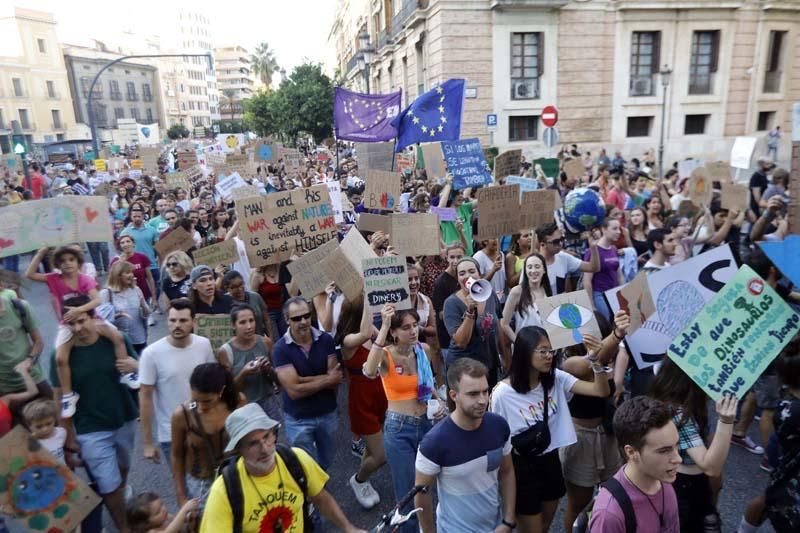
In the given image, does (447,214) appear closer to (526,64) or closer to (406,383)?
(406,383)

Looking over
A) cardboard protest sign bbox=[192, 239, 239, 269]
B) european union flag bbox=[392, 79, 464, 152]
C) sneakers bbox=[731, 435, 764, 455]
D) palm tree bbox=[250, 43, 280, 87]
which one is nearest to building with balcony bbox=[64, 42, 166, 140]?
palm tree bbox=[250, 43, 280, 87]

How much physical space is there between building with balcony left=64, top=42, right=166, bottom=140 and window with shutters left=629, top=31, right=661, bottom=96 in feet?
182

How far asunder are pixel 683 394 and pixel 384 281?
2.05 m

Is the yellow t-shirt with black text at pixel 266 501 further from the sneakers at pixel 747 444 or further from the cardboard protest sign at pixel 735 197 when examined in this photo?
the cardboard protest sign at pixel 735 197

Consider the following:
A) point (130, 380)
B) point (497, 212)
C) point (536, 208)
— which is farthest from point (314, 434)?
point (536, 208)

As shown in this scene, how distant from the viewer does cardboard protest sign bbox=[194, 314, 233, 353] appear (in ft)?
13.6

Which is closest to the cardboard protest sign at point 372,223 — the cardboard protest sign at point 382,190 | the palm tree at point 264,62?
the cardboard protest sign at point 382,190

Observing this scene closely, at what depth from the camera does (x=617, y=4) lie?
22672mm

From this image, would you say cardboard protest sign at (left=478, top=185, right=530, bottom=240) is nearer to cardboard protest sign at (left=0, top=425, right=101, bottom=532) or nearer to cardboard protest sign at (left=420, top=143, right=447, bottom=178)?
cardboard protest sign at (left=0, top=425, right=101, bottom=532)

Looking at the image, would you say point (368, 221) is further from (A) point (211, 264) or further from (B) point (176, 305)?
(B) point (176, 305)

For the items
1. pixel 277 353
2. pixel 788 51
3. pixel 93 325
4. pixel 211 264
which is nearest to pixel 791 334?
pixel 277 353

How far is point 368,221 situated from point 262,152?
11387mm

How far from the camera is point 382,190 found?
26.9 ft

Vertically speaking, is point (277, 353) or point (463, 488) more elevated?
point (277, 353)
